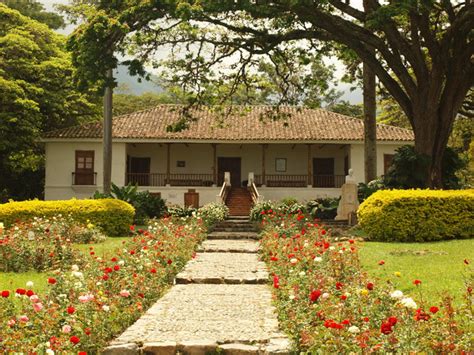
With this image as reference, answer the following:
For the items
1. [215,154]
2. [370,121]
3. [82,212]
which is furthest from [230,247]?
[215,154]

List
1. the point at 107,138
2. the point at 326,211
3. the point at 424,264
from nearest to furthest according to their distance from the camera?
the point at 424,264
the point at 326,211
the point at 107,138

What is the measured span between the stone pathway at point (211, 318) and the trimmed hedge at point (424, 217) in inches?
187

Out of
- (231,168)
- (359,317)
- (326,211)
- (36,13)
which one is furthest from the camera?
(36,13)

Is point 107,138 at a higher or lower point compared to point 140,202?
higher

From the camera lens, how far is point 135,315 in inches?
236

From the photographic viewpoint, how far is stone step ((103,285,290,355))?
489 centimetres

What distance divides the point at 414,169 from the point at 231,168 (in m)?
17.5

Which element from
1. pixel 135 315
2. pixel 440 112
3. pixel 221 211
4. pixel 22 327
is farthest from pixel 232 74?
pixel 22 327

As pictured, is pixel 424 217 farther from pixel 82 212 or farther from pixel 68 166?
pixel 68 166

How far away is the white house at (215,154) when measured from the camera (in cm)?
2994

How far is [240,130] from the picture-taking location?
30953 millimetres

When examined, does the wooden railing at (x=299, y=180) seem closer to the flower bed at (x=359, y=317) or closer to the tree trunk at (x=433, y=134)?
the tree trunk at (x=433, y=134)

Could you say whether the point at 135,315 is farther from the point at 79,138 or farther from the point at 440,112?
the point at 79,138

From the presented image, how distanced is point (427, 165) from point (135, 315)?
41.3 feet
